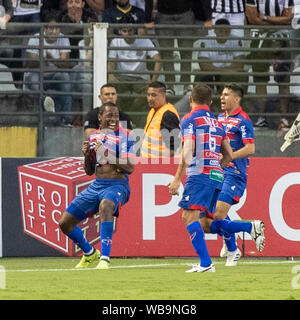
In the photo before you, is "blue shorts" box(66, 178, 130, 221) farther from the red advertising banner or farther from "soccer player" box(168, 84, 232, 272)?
the red advertising banner

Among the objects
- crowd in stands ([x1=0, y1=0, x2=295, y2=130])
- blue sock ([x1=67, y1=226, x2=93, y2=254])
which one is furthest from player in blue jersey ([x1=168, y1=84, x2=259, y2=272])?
crowd in stands ([x1=0, y1=0, x2=295, y2=130])

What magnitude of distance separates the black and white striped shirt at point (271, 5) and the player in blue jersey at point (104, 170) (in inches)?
222

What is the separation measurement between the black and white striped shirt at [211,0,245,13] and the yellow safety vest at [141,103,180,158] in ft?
11.4

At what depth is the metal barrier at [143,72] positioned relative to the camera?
1488cm

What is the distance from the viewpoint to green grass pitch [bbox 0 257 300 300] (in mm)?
8258

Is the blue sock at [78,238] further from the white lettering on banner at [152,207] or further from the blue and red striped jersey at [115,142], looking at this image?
the white lettering on banner at [152,207]

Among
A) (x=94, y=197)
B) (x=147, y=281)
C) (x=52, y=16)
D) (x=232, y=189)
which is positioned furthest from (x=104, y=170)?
(x=52, y=16)

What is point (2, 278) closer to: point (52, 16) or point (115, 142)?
point (115, 142)

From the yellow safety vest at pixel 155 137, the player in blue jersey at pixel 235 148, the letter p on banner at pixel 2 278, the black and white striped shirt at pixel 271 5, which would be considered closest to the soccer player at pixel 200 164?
the player in blue jersey at pixel 235 148

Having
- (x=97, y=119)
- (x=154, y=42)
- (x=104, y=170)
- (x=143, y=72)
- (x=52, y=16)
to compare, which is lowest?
(x=104, y=170)

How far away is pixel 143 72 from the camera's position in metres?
Result: 15.2

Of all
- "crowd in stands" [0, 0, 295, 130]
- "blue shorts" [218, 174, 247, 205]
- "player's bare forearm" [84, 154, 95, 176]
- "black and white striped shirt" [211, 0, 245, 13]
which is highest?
"black and white striped shirt" [211, 0, 245, 13]

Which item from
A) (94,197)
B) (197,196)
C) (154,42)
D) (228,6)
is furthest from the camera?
(228,6)

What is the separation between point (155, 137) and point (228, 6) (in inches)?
154
